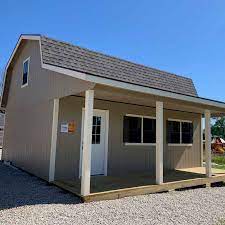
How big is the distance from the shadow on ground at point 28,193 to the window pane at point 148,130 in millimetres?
4471

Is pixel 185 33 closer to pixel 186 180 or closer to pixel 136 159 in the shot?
pixel 136 159

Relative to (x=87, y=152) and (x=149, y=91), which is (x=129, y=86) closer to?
(x=149, y=91)

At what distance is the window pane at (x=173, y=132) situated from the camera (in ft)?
39.2

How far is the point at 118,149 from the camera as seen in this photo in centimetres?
1014

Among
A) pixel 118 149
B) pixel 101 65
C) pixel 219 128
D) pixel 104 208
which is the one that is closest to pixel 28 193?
pixel 104 208

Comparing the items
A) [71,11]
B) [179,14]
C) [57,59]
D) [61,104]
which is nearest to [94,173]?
[61,104]

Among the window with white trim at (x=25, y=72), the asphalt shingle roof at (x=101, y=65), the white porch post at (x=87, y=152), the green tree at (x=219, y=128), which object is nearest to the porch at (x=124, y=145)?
the white porch post at (x=87, y=152)

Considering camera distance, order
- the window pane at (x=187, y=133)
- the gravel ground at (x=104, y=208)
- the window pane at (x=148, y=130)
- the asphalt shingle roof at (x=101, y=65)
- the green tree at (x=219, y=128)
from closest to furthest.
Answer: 1. the gravel ground at (x=104, y=208)
2. the asphalt shingle roof at (x=101, y=65)
3. the window pane at (x=148, y=130)
4. the window pane at (x=187, y=133)
5. the green tree at (x=219, y=128)

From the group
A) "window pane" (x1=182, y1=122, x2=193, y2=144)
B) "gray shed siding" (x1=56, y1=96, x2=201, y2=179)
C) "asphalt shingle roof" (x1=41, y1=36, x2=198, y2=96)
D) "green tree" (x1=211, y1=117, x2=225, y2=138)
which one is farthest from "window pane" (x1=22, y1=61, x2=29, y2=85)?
"green tree" (x1=211, y1=117, x2=225, y2=138)

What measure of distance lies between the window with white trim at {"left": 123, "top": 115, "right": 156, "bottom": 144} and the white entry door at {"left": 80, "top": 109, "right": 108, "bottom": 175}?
910 mm

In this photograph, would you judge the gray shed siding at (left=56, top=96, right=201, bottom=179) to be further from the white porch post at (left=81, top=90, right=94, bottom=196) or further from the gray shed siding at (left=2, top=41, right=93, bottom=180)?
the white porch post at (left=81, top=90, right=94, bottom=196)

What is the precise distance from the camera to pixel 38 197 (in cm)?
653

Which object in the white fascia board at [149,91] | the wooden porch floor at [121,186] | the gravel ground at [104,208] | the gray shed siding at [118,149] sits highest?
the white fascia board at [149,91]

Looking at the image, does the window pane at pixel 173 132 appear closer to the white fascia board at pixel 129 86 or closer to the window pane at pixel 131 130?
the window pane at pixel 131 130
